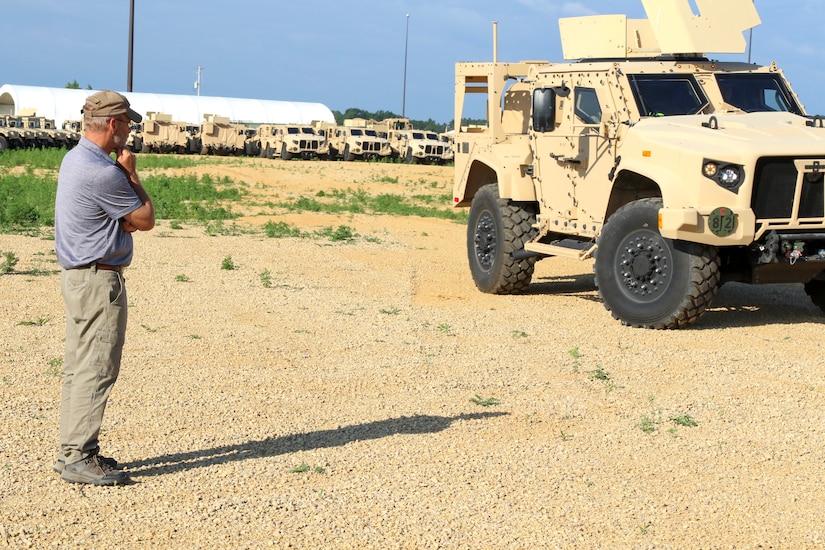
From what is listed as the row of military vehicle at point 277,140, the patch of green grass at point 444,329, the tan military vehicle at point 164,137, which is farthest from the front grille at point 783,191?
the tan military vehicle at point 164,137

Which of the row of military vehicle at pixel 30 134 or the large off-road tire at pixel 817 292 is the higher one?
the row of military vehicle at pixel 30 134

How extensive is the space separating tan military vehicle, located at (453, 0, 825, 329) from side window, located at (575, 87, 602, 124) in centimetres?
1

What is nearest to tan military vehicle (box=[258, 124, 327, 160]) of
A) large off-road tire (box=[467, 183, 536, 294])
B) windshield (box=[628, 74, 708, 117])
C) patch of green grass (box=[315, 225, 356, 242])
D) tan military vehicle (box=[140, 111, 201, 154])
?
tan military vehicle (box=[140, 111, 201, 154])

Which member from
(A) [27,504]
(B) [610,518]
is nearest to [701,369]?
(B) [610,518]

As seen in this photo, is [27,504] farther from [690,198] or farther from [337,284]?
[337,284]

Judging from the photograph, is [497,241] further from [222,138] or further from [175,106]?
[175,106]

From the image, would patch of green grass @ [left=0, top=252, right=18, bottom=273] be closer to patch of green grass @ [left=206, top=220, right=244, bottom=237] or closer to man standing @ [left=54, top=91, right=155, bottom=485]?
patch of green grass @ [left=206, top=220, right=244, bottom=237]

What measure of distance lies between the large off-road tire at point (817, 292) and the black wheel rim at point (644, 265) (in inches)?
82.6

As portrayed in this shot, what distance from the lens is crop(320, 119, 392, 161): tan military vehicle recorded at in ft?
158

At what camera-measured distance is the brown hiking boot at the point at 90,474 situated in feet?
18.4

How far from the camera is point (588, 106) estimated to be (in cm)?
1096

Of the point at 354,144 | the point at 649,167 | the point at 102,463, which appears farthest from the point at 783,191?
the point at 354,144

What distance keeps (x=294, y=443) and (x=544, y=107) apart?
488cm

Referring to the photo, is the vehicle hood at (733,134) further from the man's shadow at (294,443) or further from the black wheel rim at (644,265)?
the man's shadow at (294,443)
